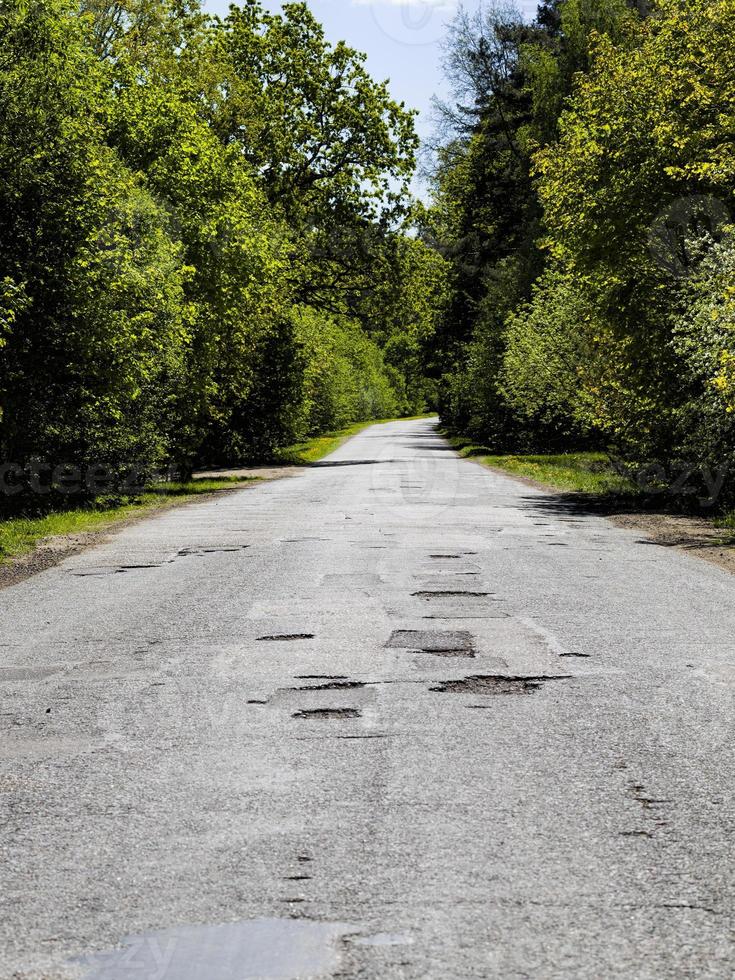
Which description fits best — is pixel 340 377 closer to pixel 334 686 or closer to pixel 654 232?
pixel 654 232

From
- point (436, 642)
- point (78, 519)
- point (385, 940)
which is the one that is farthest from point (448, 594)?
point (78, 519)

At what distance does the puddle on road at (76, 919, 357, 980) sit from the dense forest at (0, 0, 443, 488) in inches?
549

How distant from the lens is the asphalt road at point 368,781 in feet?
12.2

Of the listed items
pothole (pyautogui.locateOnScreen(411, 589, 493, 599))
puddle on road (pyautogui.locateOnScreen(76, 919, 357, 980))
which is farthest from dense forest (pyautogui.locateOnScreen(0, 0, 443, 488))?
puddle on road (pyautogui.locateOnScreen(76, 919, 357, 980))

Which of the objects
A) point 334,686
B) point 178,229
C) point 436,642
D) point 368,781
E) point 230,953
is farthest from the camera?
point 178,229

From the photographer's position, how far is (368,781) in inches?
210

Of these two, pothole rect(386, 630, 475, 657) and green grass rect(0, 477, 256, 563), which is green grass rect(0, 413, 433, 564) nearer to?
green grass rect(0, 477, 256, 563)

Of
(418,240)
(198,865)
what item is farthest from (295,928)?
(418,240)

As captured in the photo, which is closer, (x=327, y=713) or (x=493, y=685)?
(x=327, y=713)

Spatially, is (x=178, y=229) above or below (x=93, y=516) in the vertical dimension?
above

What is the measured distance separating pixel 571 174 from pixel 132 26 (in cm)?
2652

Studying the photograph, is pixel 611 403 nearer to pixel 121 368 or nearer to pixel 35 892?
pixel 121 368

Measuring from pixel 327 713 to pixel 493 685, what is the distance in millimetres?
1198

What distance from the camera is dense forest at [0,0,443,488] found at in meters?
20.0
